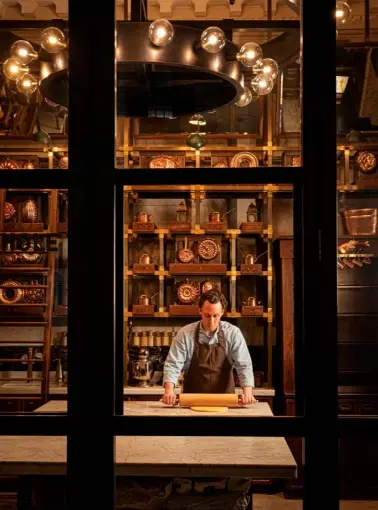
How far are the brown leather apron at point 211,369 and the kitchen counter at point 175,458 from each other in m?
1.62

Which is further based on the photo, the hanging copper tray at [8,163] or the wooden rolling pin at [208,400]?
the hanging copper tray at [8,163]

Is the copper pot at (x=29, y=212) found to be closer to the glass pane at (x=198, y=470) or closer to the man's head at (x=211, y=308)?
the man's head at (x=211, y=308)

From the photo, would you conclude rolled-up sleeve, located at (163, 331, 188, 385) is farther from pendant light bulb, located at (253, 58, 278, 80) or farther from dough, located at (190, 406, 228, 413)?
pendant light bulb, located at (253, 58, 278, 80)

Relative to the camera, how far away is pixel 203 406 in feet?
11.7

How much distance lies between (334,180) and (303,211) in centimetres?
9

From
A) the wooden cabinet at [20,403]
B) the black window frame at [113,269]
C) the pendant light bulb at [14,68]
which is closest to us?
the black window frame at [113,269]

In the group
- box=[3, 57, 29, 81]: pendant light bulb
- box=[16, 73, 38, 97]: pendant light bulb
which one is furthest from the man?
box=[3, 57, 29, 81]: pendant light bulb

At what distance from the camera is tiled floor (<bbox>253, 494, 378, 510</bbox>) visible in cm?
488

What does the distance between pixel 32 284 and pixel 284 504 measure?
2.90 metres

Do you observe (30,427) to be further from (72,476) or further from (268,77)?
(268,77)

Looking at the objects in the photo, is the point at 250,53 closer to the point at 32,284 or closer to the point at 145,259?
the point at 145,259

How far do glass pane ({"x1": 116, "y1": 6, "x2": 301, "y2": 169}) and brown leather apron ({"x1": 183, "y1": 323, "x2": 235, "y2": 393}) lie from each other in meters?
1.61

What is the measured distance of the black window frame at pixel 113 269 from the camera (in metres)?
1.20

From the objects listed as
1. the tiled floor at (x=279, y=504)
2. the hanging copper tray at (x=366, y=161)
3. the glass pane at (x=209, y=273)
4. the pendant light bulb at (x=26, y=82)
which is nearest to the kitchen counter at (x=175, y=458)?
the pendant light bulb at (x=26, y=82)
